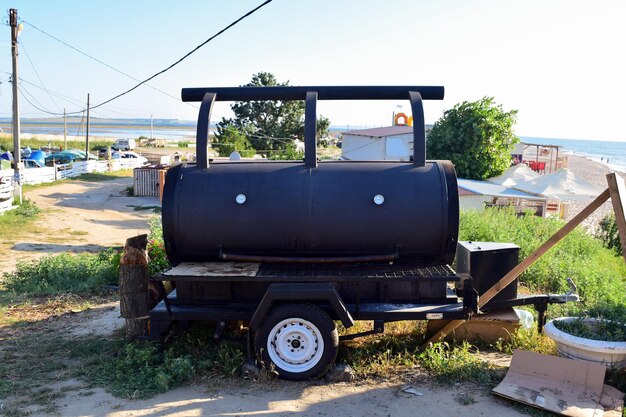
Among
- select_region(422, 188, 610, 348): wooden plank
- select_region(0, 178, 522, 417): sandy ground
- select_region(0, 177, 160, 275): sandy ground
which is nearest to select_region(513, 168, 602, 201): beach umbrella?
select_region(0, 177, 160, 275): sandy ground

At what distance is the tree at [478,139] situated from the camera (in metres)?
23.8

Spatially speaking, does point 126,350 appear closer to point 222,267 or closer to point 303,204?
point 222,267

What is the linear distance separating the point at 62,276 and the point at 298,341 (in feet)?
23.4

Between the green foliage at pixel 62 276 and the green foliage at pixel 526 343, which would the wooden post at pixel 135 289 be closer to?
the green foliage at pixel 62 276

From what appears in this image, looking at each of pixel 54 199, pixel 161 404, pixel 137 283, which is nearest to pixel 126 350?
pixel 137 283

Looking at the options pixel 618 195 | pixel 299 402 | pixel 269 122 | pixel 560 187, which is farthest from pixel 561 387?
pixel 269 122

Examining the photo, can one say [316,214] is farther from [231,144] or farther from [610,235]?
[231,144]

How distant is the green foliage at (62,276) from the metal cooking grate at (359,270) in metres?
5.63

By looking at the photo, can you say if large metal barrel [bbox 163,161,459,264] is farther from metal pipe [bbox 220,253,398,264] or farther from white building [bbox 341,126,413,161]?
white building [bbox 341,126,413,161]

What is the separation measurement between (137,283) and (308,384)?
2.42 metres

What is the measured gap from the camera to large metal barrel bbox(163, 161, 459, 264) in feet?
20.5

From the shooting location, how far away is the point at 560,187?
20156mm

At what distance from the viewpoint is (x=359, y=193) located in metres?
6.32

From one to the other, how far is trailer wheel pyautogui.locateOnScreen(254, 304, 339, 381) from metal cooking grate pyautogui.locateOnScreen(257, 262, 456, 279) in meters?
0.41
